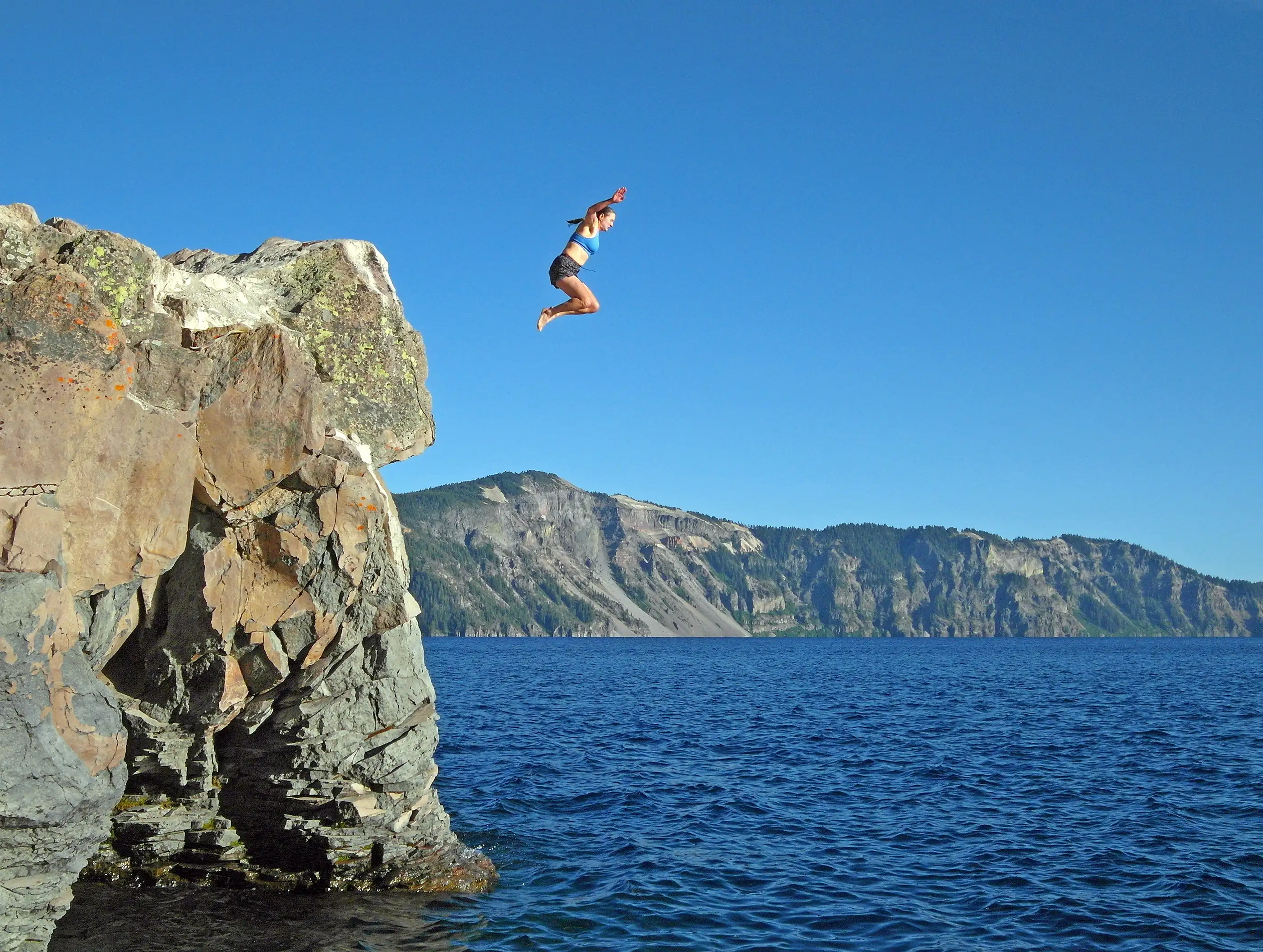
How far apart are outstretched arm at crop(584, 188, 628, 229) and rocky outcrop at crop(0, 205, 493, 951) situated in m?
5.13

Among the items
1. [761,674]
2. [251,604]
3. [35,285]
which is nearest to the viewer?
[35,285]

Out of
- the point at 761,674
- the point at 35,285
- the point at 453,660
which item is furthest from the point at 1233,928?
the point at 453,660

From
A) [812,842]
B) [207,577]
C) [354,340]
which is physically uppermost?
[354,340]

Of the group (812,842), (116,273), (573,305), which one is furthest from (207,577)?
(812,842)

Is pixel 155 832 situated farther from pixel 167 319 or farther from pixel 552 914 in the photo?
pixel 167 319

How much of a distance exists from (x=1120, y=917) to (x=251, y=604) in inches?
637

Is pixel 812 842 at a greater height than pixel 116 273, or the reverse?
pixel 116 273

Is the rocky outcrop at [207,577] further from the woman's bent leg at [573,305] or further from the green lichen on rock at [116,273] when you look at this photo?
the woman's bent leg at [573,305]

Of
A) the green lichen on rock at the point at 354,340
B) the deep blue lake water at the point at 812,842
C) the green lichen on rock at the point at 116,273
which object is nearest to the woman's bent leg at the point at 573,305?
the green lichen on rock at the point at 354,340

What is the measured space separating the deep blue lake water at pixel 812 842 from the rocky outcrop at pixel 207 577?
1.60 m

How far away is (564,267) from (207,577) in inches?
294

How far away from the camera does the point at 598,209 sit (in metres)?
16.4

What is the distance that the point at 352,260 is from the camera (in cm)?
2002

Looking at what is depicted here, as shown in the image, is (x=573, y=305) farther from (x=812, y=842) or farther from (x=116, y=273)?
(x=812, y=842)
